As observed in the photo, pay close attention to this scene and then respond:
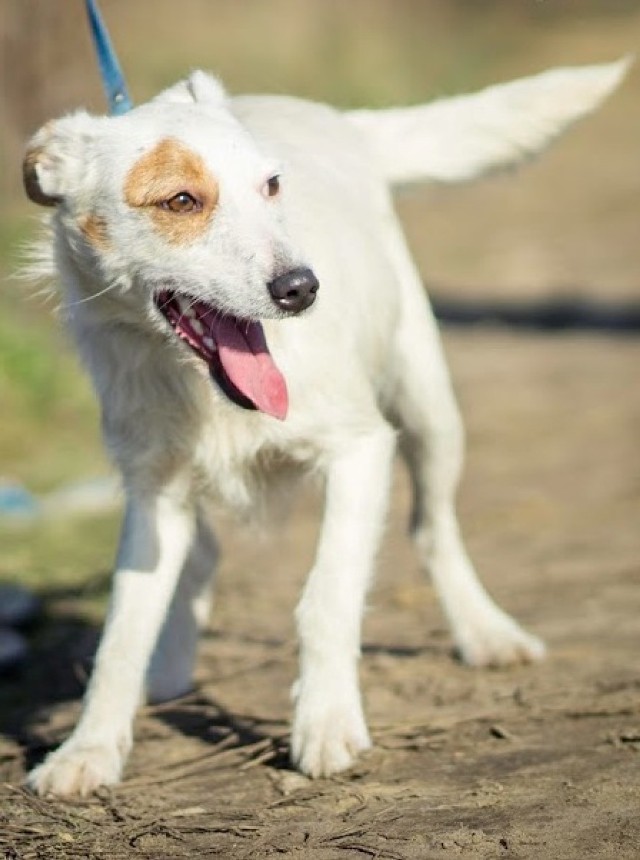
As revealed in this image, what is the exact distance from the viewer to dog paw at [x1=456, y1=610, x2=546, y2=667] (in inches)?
212

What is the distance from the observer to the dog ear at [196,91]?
15.7ft

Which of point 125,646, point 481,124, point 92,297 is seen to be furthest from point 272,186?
point 481,124

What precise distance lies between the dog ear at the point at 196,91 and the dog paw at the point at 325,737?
1.74 metres

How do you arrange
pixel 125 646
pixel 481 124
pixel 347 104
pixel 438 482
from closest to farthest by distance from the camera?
pixel 125 646 < pixel 438 482 < pixel 481 124 < pixel 347 104

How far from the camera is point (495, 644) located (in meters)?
5.41

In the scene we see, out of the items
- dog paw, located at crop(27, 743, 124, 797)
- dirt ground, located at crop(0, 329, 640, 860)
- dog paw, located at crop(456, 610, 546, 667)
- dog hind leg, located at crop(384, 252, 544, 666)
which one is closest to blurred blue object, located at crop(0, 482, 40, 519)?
dirt ground, located at crop(0, 329, 640, 860)

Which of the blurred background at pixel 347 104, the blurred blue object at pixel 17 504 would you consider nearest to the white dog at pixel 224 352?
the blurred background at pixel 347 104

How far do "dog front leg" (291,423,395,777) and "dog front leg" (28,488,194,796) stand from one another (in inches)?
19.3

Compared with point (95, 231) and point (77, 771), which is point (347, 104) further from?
point (77, 771)

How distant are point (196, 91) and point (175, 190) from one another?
724 millimetres

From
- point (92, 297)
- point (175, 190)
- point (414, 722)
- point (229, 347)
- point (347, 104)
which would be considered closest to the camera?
point (175, 190)

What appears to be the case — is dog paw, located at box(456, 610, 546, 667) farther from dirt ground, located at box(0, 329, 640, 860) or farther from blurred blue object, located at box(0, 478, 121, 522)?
blurred blue object, located at box(0, 478, 121, 522)

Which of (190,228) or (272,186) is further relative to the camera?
(272,186)

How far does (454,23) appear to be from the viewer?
27594mm
